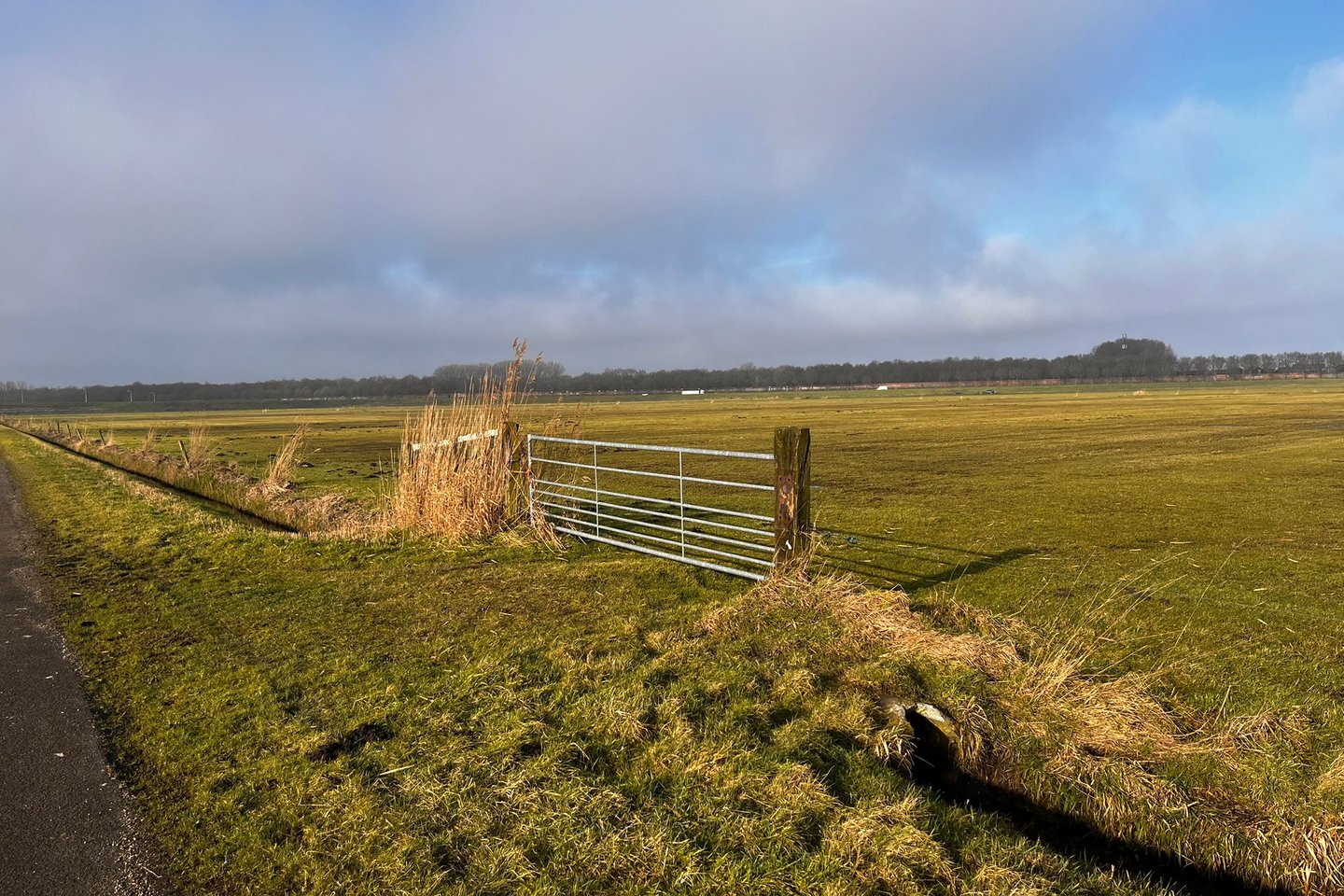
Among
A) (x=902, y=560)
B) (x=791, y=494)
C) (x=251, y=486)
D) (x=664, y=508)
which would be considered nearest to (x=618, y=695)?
(x=791, y=494)

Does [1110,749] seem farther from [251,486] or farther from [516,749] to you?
[251,486]

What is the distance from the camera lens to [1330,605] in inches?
296

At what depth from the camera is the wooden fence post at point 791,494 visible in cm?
726

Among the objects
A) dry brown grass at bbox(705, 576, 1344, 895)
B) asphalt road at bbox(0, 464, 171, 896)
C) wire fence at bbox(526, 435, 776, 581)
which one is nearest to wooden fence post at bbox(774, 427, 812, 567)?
wire fence at bbox(526, 435, 776, 581)

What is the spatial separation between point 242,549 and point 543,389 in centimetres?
574

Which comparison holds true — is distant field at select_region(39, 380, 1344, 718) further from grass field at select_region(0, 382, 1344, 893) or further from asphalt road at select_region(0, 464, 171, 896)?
asphalt road at select_region(0, 464, 171, 896)

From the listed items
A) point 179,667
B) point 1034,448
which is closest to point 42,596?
point 179,667

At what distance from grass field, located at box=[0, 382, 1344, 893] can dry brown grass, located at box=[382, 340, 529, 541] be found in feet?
2.69

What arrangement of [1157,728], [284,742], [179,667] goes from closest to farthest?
[284,742] → [1157,728] → [179,667]

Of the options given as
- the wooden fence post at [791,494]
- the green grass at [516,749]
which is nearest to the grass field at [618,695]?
the green grass at [516,749]

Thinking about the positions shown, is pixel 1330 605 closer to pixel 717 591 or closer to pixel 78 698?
pixel 717 591

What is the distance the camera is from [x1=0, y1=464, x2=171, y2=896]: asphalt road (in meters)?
3.22

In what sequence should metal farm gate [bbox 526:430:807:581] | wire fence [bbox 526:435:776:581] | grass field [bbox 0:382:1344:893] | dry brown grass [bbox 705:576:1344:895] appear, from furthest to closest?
1. wire fence [bbox 526:435:776:581]
2. metal farm gate [bbox 526:430:807:581]
3. dry brown grass [bbox 705:576:1344:895]
4. grass field [bbox 0:382:1344:893]

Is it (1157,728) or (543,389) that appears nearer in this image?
(1157,728)
